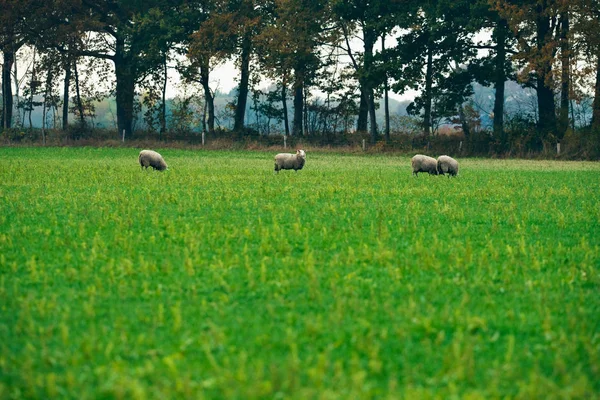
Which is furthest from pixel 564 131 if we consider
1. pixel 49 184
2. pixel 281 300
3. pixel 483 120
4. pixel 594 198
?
pixel 281 300

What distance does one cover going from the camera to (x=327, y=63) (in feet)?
175

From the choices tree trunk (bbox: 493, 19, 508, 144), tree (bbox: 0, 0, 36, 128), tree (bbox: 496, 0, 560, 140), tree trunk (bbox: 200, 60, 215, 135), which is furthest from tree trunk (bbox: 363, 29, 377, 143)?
tree (bbox: 0, 0, 36, 128)

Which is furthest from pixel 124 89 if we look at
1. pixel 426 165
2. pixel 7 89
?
pixel 426 165

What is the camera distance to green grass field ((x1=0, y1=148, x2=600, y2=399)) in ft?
15.5

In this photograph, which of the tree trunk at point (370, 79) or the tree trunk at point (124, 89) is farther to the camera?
the tree trunk at point (124, 89)

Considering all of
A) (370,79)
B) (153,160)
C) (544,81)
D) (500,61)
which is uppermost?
(500,61)

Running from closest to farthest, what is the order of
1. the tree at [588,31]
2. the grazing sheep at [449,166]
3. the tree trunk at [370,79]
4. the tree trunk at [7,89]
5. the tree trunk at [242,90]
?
the grazing sheep at [449,166] < the tree at [588,31] < the tree trunk at [370,79] < the tree trunk at [242,90] < the tree trunk at [7,89]

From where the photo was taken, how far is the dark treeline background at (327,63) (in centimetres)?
4247

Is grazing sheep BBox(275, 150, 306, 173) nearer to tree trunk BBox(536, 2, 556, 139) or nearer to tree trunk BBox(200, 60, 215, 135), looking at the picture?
tree trunk BBox(536, 2, 556, 139)

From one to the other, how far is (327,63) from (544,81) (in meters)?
16.2

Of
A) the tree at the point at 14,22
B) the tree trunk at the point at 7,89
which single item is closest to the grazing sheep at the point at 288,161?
the tree at the point at 14,22

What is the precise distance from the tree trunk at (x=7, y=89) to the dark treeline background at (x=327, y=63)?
0.53 ft

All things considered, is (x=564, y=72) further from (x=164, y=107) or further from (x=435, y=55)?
(x=164, y=107)

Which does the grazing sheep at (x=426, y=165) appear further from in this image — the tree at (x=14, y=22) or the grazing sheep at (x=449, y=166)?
the tree at (x=14, y=22)
